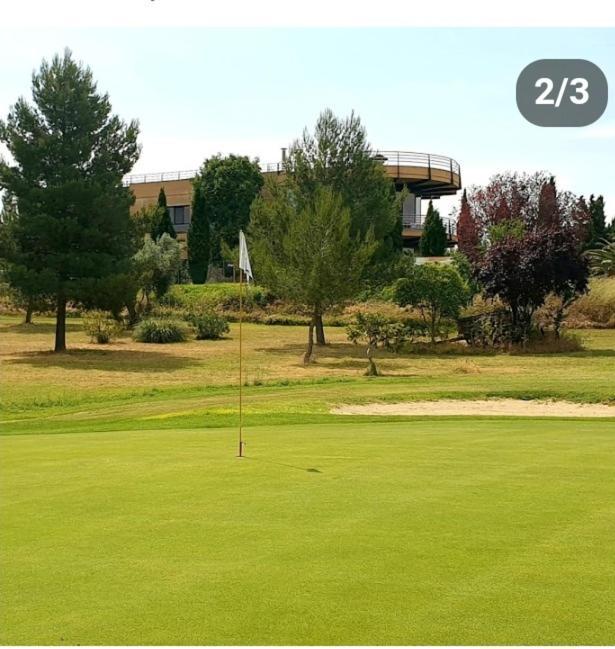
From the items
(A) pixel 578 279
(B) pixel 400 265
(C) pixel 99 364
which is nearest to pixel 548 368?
(A) pixel 578 279

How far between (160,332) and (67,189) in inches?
447

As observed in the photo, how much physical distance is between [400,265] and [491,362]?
10643mm

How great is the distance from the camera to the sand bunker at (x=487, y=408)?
2008 centimetres

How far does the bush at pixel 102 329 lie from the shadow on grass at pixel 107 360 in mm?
4285

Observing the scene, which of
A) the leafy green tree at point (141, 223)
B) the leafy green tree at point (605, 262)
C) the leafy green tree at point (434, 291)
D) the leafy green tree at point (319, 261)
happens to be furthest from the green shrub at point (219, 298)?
the leafy green tree at point (605, 262)

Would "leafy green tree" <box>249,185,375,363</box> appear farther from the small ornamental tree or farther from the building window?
the building window

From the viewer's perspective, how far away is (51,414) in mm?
21984

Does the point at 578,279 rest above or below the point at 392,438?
above

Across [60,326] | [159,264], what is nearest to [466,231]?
[159,264]

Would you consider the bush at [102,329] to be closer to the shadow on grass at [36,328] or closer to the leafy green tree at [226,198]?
the shadow on grass at [36,328]

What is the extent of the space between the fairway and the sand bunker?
29.9ft

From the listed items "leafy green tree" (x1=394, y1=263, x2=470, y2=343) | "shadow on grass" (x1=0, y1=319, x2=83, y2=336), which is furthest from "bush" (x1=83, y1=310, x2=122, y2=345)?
"leafy green tree" (x1=394, y1=263, x2=470, y2=343)

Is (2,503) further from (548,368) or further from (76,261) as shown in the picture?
(76,261)

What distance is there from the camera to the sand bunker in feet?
65.9
